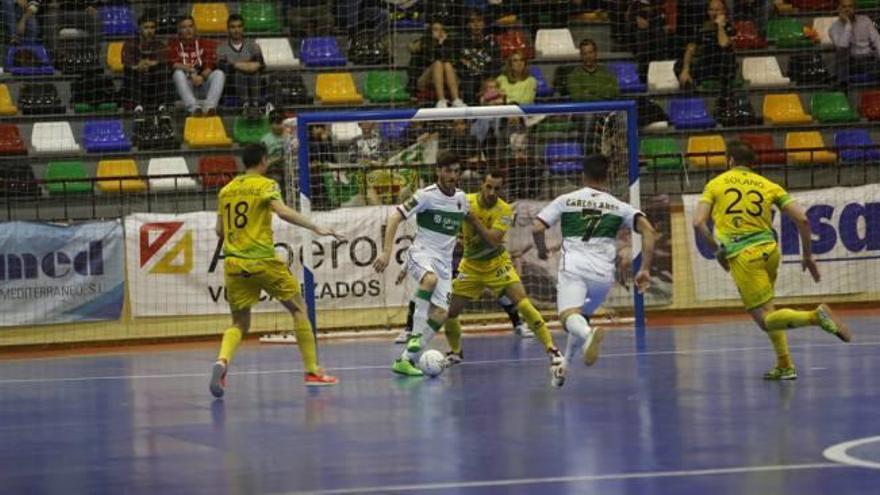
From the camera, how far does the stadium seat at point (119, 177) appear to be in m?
23.4

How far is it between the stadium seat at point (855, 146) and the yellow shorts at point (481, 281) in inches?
379

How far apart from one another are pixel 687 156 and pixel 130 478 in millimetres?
15872

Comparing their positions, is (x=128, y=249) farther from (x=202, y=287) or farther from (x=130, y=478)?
(x=130, y=478)

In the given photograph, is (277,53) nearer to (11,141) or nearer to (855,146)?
(11,141)

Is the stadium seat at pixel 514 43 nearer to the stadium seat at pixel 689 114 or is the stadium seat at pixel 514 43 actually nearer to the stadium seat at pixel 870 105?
the stadium seat at pixel 689 114

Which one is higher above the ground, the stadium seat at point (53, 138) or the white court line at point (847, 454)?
the stadium seat at point (53, 138)

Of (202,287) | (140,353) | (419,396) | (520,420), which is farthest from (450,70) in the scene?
(520,420)

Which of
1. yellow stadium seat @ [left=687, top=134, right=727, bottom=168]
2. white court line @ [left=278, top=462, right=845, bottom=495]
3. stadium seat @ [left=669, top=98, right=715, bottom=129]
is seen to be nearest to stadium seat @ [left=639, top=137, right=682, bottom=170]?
yellow stadium seat @ [left=687, top=134, right=727, bottom=168]

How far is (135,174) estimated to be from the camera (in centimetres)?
2453

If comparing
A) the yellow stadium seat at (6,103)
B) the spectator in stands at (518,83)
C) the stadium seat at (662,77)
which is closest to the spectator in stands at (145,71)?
the yellow stadium seat at (6,103)

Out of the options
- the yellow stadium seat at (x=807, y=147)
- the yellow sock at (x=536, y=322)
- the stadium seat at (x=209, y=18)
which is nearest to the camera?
the yellow sock at (x=536, y=322)

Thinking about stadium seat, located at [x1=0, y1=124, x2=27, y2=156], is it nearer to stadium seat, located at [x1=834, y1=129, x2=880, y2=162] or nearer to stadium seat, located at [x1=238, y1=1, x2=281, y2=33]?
stadium seat, located at [x1=238, y1=1, x2=281, y2=33]

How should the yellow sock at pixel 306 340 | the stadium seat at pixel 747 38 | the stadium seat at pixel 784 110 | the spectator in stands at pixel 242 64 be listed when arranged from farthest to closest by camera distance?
the stadium seat at pixel 747 38 → the stadium seat at pixel 784 110 → the spectator in stands at pixel 242 64 → the yellow sock at pixel 306 340

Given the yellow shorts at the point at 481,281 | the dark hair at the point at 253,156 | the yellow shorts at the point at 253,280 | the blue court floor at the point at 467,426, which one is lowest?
the blue court floor at the point at 467,426
